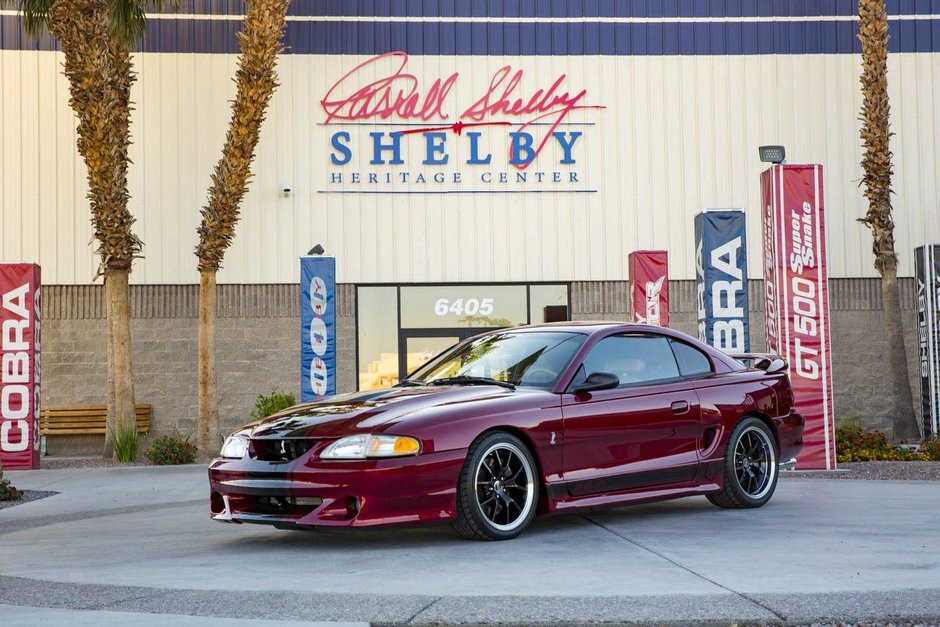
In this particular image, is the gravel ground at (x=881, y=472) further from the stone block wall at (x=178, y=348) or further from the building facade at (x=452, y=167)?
the stone block wall at (x=178, y=348)

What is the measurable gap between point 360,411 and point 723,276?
1012 centimetres

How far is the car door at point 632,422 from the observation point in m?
7.63

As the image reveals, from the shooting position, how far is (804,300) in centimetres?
1240

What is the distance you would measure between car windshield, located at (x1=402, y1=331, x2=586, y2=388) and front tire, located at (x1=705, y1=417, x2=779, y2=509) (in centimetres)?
150

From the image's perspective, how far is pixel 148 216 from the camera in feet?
72.5

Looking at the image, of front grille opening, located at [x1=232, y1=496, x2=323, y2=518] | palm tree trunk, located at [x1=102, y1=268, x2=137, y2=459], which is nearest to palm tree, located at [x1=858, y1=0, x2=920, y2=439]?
palm tree trunk, located at [x1=102, y1=268, x2=137, y2=459]

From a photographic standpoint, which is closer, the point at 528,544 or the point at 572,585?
the point at 572,585

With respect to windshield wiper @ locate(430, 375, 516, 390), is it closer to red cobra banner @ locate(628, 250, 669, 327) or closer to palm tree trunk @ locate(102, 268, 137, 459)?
palm tree trunk @ locate(102, 268, 137, 459)

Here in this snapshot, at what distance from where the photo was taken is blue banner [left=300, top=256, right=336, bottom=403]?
59.5 ft

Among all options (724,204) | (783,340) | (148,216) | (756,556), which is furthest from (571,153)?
(756,556)

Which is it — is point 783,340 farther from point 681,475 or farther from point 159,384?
point 159,384

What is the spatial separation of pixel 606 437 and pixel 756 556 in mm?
1534

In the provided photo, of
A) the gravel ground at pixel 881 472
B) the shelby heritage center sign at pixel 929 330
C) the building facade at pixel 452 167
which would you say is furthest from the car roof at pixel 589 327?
the building facade at pixel 452 167

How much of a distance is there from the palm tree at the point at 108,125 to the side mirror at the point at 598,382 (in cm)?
1194
